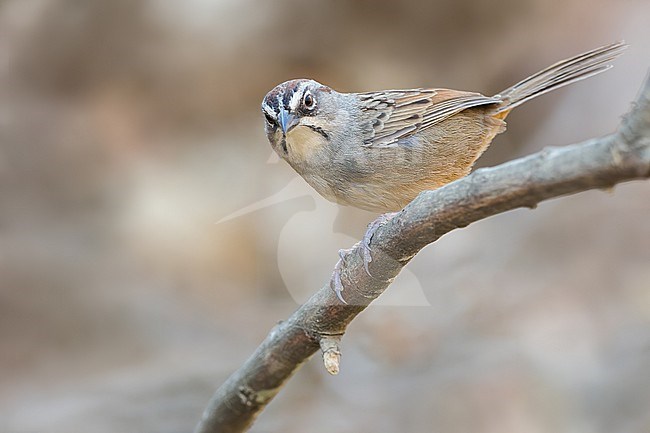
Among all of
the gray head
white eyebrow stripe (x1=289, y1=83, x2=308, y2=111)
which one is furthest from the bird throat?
white eyebrow stripe (x1=289, y1=83, x2=308, y2=111)

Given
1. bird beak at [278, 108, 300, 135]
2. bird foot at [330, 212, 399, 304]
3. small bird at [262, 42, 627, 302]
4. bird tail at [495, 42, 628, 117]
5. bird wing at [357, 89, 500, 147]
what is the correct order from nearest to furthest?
bird foot at [330, 212, 399, 304], bird tail at [495, 42, 628, 117], bird beak at [278, 108, 300, 135], small bird at [262, 42, 627, 302], bird wing at [357, 89, 500, 147]

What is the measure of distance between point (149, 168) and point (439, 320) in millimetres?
2959

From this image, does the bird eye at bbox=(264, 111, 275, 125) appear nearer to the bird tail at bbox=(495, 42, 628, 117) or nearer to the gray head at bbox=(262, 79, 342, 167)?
the gray head at bbox=(262, 79, 342, 167)

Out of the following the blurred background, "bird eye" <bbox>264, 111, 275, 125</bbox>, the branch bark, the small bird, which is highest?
the blurred background

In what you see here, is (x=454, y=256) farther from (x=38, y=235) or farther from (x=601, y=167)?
(x=601, y=167)

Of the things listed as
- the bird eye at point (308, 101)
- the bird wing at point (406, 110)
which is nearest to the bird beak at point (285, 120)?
the bird eye at point (308, 101)

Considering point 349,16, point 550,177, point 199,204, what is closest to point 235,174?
point 199,204

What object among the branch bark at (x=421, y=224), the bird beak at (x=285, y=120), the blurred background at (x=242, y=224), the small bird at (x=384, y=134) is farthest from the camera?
the blurred background at (x=242, y=224)

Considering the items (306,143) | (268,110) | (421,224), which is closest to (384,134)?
(306,143)

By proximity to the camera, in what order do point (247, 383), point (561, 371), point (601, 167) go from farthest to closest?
point (561, 371) < point (247, 383) < point (601, 167)

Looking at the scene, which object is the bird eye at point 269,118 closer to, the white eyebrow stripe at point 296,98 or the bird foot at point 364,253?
the white eyebrow stripe at point 296,98

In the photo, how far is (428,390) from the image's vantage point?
617cm

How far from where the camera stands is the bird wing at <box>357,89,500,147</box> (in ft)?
12.1

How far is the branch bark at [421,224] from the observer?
1857 mm
